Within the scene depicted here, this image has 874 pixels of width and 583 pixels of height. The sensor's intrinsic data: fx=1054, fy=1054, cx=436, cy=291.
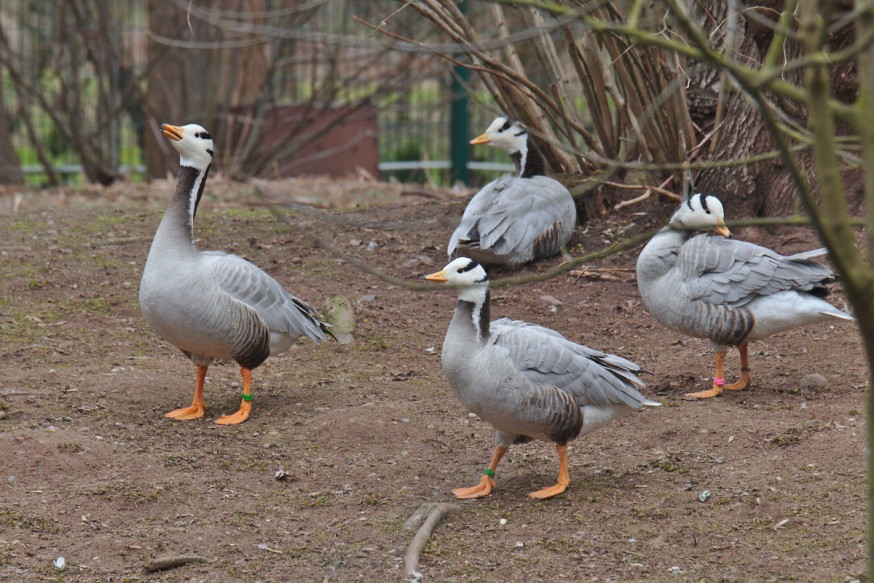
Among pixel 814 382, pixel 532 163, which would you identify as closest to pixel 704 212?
pixel 814 382

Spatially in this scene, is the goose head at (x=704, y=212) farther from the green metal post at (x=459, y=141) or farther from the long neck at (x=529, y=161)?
the green metal post at (x=459, y=141)

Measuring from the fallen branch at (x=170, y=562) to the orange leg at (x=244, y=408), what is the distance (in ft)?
4.69

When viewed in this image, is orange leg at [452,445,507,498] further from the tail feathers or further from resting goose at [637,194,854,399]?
the tail feathers

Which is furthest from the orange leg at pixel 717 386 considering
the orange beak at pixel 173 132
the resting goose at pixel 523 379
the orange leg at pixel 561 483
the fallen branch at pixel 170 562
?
the orange beak at pixel 173 132

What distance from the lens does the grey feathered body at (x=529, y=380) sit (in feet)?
13.7

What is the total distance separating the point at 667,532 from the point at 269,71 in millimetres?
8277

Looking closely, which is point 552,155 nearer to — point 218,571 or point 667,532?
point 667,532

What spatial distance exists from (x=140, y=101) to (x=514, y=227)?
22.7 ft

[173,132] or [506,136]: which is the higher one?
[173,132]

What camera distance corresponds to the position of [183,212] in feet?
17.4

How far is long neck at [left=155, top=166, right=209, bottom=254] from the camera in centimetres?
522

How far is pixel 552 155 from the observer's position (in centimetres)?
841

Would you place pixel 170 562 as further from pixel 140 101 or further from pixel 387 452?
pixel 140 101

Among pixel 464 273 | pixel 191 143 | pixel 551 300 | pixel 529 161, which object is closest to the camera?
pixel 464 273
